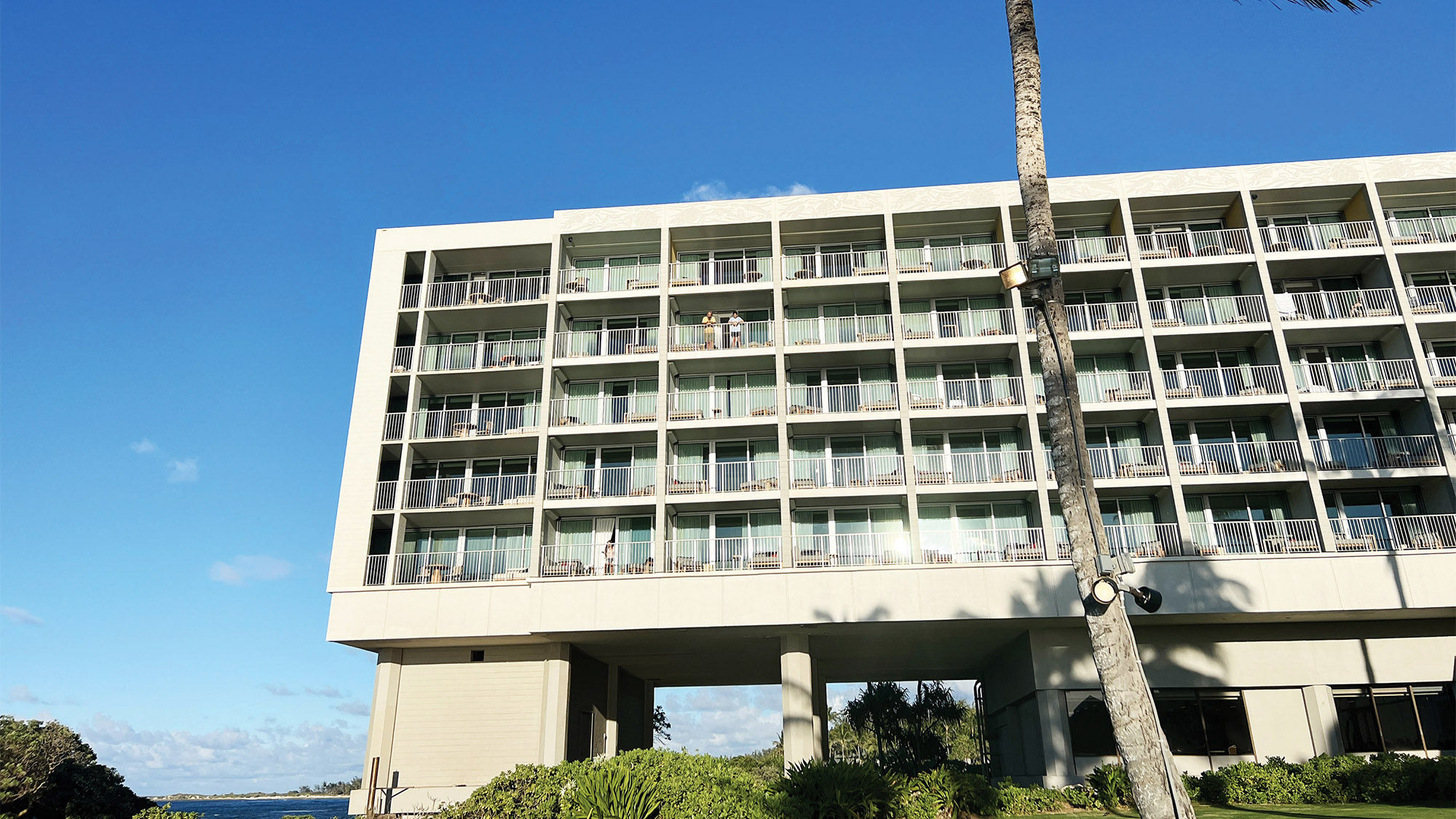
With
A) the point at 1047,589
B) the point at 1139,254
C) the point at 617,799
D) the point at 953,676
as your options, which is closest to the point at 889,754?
the point at 953,676

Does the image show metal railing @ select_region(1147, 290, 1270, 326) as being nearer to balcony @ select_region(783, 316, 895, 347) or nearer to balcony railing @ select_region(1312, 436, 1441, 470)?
balcony railing @ select_region(1312, 436, 1441, 470)

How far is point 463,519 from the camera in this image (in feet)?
110

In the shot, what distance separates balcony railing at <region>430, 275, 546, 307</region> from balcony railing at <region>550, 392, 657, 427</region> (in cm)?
417

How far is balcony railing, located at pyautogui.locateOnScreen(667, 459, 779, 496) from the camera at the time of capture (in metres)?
32.1

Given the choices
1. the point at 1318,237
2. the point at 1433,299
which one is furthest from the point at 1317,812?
the point at 1318,237

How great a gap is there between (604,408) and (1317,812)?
23.6 meters

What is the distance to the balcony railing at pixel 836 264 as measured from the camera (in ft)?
113

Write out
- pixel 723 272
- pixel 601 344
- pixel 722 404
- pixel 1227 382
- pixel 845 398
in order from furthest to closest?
pixel 723 272
pixel 601 344
pixel 722 404
pixel 845 398
pixel 1227 382

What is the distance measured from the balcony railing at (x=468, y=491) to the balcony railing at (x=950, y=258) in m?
15.5

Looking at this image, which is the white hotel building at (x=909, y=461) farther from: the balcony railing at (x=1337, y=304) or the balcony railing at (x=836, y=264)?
the balcony railing at (x=836, y=264)

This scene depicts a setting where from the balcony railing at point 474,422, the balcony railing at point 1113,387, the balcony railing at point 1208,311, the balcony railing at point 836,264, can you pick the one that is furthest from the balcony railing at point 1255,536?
the balcony railing at point 474,422

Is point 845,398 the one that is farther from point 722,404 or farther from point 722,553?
point 722,553

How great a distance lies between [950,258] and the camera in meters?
35.3

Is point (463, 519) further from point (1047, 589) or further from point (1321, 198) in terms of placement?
point (1321, 198)
